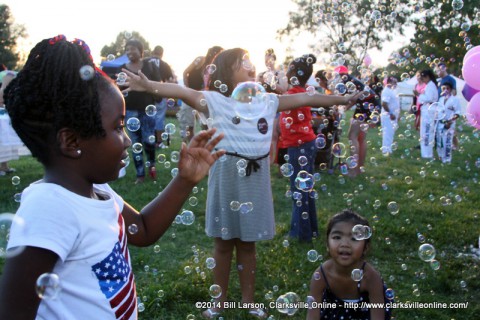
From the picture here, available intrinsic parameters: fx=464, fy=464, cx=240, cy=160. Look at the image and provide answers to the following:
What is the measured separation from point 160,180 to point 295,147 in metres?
3.15

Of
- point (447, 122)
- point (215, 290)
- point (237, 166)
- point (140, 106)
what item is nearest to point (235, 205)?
point (237, 166)

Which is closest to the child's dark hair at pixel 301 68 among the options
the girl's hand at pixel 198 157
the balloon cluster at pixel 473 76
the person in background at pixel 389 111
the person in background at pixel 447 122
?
the balloon cluster at pixel 473 76

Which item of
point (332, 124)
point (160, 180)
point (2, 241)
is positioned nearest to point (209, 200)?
point (2, 241)

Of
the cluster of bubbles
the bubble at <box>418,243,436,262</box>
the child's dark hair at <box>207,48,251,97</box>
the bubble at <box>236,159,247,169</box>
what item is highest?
the child's dark hair at <box>207,48,251,97</box>

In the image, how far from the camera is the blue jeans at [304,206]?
4.54m

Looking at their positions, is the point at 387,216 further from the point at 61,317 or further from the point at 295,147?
the point at 61,317

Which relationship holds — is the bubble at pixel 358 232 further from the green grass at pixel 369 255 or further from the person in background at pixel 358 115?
the person in background at pixel 358 115

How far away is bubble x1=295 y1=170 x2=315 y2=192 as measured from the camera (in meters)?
3.90

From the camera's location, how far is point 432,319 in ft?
10.5

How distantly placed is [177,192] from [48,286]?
0.62 m

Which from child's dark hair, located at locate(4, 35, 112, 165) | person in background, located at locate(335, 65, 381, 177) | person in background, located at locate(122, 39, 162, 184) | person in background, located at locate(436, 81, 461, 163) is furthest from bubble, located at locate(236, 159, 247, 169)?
person in background, located at locate(436, 81, 461, 163)

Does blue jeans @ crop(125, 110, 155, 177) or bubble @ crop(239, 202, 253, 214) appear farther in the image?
blue jeans @ crop(125, 110, 155, 177)

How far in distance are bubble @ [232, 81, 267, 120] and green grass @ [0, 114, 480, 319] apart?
1287mm

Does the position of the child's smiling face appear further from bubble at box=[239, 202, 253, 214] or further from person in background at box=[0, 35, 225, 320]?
person in background at box=[0, 35, 225, 320]
